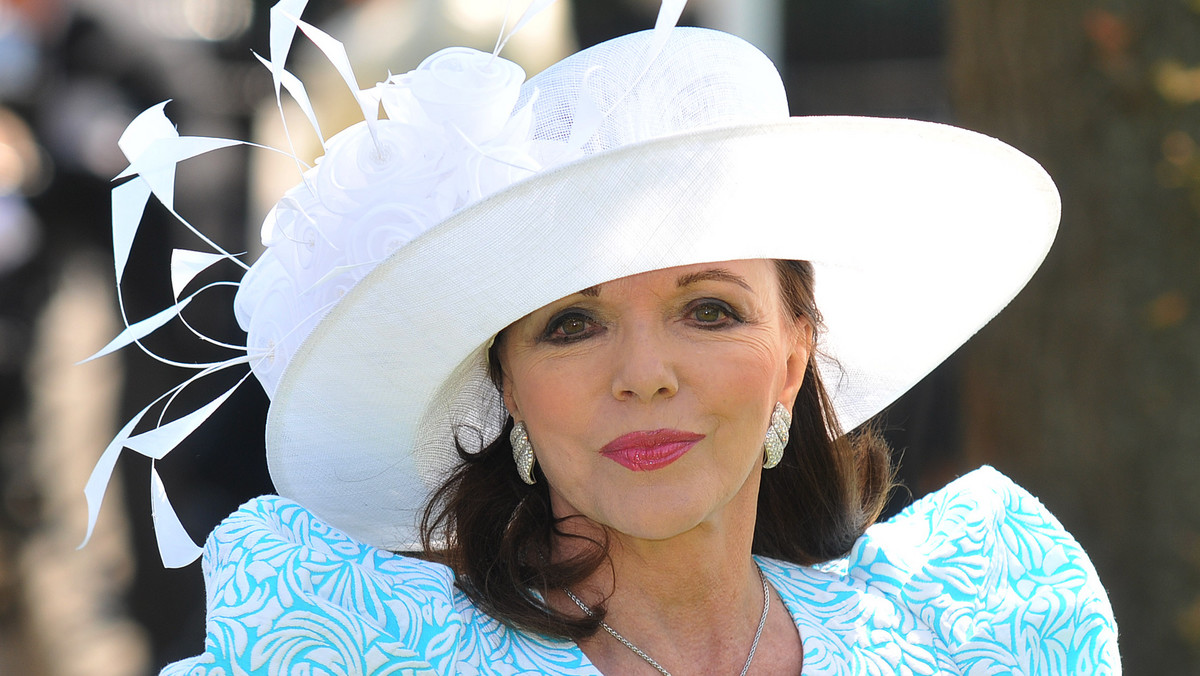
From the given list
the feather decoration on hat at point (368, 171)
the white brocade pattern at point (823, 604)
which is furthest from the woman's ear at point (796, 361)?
the feather decoration on hat at point (368, 171)

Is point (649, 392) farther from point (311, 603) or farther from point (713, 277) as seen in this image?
point (311, 603)

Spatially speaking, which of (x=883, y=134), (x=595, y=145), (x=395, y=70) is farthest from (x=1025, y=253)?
(x=395, y=70)

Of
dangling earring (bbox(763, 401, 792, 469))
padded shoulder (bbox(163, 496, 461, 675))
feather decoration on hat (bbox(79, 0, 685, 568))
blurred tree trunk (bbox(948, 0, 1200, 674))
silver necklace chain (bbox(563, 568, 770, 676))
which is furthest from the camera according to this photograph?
blurred tree trunk (bbox(948, 0, 1200, 674))

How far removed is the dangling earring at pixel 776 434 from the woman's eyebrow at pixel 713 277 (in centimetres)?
24

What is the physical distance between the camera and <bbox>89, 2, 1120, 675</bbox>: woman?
1.84 meters

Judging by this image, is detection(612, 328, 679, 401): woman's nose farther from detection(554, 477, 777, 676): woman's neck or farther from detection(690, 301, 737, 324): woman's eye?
detection(554, 477, 777, 676): woman's neck

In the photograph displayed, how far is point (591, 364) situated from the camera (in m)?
1.99

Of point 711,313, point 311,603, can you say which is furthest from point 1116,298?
point 311,603

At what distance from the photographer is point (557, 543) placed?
2.20m

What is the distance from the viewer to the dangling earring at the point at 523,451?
2156mm

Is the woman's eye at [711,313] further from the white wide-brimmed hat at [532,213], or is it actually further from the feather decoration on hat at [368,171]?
the feather decoration on hat at [368,171]

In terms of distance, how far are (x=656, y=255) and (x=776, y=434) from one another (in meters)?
0.45

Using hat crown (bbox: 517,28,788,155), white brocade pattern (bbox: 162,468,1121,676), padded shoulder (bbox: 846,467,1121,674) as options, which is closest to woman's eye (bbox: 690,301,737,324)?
hat crown (bbox: 517,28,788,155)

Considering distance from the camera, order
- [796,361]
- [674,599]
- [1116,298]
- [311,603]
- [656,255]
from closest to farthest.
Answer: [311,603], [656,255], [674,599], [796,361], [1116,298]
